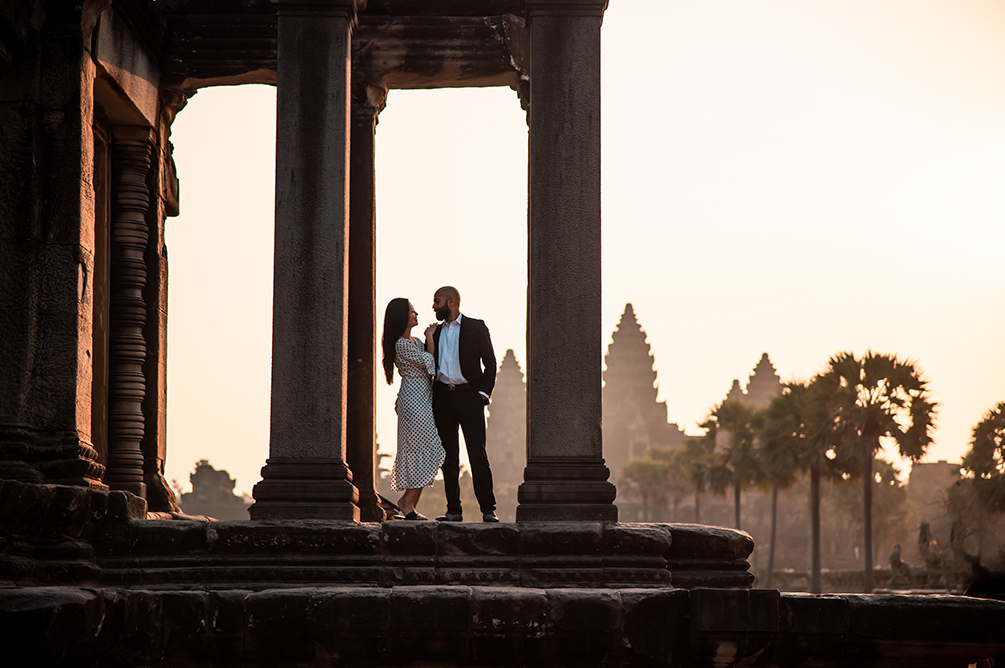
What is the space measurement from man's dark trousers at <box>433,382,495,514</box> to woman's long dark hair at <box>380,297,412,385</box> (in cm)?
45

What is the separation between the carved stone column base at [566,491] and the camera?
8758mm

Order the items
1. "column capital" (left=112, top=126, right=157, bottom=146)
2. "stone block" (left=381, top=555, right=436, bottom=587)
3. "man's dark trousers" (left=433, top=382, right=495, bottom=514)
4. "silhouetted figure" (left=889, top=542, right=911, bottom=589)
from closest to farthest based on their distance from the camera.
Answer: "stone block" (left=381, top=555, right=436, bottom=587) < "man's dark trousers" (left=433, top=382, right=495, bottom=514) < "column capital" (left=112, top=126, right=157, bottom=146) < "silhouetted figure" (left=889, top=542, right=911, bottom=589)

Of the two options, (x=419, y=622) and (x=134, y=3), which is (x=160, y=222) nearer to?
(x=134, y=3)

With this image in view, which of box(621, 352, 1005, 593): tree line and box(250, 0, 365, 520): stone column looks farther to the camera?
box(621, 352, 1005, 593): tree line

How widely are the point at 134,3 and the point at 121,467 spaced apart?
4.62 m

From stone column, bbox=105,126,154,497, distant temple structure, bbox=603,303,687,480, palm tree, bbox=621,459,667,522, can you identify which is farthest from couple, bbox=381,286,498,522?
distant temple structure, bbox=603,303,687,480

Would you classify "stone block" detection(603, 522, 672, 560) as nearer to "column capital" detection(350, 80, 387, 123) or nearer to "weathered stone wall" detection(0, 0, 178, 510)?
"weathered stone wall" detection(0, 0, 178, 510)

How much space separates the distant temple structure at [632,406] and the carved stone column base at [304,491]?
460ft

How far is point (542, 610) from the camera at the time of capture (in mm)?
6969

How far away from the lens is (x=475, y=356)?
968cm

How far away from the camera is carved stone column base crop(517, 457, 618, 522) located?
8.76 meters

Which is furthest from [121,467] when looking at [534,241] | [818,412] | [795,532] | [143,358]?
[795,532]

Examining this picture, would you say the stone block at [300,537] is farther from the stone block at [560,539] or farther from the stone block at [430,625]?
the stone block at [430,625]

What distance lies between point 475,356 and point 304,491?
5.94 feet
